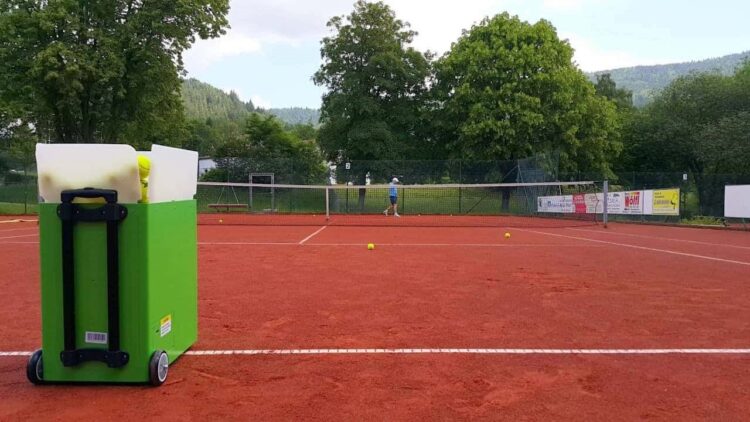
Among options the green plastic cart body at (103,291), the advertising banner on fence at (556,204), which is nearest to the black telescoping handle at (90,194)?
the green plastic cart body at (103,291)

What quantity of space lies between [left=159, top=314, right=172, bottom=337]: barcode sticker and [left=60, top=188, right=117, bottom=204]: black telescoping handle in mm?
964

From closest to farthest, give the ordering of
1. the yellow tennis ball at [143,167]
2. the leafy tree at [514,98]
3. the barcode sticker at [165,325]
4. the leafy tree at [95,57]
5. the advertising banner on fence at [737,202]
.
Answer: the yellow tennis ball at [143,167] < the barcode sticker at [165,325] < the advertising banner on fence at [737,202] < the leafy tree at [95,57] < the leafy tree at [514,98]

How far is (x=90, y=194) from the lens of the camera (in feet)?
12.0

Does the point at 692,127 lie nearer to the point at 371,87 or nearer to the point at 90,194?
the point at 371,87

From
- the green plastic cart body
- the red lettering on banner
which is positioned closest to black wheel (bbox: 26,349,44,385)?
the green plastic cart body

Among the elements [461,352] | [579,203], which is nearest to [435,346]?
[461,352]

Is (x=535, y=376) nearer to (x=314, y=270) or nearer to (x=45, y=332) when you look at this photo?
(x=45, y=332)

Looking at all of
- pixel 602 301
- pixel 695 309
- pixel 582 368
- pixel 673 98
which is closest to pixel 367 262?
pixel 602 301

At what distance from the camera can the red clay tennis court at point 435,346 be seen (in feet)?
11.7

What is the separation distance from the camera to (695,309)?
20.7 feet

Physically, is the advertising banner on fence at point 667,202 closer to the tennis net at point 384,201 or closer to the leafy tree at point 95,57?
the tennis net at point 384,201

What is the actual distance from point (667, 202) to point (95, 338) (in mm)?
26422

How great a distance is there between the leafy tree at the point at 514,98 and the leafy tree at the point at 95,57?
16.3 metres

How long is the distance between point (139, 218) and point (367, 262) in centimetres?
651
